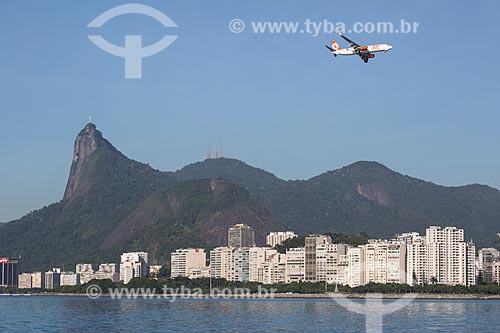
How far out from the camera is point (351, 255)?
178 metres

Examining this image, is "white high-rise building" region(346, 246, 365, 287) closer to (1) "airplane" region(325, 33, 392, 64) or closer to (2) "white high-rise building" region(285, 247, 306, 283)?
(2) "white high-rise building" region(285, 247, 306, 283)

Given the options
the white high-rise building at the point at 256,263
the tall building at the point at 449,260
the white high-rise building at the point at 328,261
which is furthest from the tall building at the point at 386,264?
the white high-rise building at the point at 256,263

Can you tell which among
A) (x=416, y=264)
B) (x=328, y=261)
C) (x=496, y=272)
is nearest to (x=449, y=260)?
(x=416, y=264)

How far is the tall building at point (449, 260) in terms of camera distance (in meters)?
169

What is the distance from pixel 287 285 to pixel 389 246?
61.1 ft

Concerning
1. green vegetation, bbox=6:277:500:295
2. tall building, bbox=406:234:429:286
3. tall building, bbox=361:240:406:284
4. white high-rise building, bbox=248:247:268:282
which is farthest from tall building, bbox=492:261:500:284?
white high-rise building, bbox=248:247:268:282

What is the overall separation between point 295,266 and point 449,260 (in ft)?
100

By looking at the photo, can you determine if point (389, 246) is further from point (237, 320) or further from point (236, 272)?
point (237, 320)

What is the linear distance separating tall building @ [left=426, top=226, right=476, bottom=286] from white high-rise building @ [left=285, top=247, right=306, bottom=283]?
2487cm

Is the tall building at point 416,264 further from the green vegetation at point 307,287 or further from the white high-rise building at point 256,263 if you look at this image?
the white high-rise building at point 256,263

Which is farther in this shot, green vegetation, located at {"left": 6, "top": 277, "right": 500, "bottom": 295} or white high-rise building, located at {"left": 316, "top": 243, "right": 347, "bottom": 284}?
white high-rise building, located at {"left": 316, "top": 243, "right": 347, "bottom": 284}

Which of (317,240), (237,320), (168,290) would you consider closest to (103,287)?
(168,290)

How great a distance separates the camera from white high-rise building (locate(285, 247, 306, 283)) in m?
185

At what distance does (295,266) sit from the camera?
187500mm
